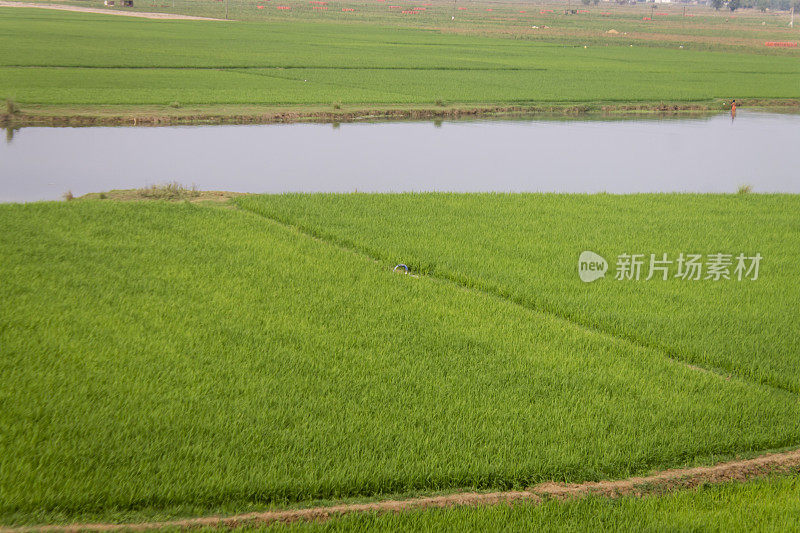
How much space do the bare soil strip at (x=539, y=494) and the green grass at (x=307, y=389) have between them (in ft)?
0.27

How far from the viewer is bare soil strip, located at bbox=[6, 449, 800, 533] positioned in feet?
13.0

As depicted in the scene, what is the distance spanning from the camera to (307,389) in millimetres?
5367

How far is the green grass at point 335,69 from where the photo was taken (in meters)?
21.4

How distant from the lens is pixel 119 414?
4.87m

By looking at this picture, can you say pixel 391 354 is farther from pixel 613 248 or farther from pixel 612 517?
pixel 613 248

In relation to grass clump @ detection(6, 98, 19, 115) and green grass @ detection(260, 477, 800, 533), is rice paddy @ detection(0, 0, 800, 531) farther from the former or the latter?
grass clump @ detection(6, 98, 19, 115)

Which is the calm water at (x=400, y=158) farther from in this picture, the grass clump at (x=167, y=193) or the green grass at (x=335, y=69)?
the green grass at (x=335, y=69)

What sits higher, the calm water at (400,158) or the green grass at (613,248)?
the calm water at (400,158)

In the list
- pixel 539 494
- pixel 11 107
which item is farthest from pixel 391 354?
pixel 11 107

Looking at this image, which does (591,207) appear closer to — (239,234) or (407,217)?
(407,217)

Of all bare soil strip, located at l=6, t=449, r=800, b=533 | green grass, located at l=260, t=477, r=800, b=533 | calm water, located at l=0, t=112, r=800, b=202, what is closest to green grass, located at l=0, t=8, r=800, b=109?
calm water, located at l=0, t=112, r=800, b=202

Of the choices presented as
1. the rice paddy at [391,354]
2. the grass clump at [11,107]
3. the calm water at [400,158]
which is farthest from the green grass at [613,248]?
the grass clump at [11,107]

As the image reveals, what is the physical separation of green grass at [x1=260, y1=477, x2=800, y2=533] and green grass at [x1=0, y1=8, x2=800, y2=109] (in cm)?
1695

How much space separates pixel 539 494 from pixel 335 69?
25118 millimetres
